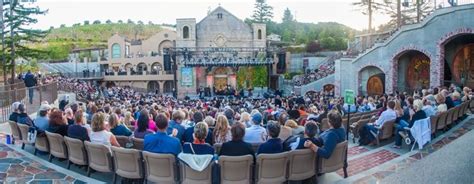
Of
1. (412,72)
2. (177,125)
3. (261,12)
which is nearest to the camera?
(177,125)

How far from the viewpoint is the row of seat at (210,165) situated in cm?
595

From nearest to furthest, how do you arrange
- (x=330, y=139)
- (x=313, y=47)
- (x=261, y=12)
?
(x=330, y=139), (x=313, y=47), (x=261, y=12)

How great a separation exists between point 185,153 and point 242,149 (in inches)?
33.3

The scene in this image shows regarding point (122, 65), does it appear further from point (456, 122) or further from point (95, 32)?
point (456, 122)

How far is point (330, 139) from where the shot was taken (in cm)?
646

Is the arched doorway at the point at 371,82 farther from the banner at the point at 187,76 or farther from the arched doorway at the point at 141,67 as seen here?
the arched doorway at the point at 141,67

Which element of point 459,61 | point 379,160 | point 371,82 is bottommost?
point 379,160

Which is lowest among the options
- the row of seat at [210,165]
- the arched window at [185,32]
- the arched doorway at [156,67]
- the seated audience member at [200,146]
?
the row of seat at [210,165]

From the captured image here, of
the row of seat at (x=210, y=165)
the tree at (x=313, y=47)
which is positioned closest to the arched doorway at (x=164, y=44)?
the tree at (x=313, y=47)

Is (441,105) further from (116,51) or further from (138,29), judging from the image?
(138,29)

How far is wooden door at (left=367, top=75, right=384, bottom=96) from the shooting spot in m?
25.0

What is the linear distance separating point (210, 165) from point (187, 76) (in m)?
33.8

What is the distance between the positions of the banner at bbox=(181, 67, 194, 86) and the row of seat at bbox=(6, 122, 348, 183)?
32.3 m

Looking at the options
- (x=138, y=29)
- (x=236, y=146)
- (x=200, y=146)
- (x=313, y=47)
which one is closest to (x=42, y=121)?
(x=200, y=146)
